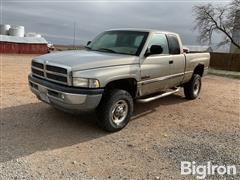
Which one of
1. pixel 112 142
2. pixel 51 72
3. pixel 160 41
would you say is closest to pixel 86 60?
pixel 51 72

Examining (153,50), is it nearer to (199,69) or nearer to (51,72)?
(51,72)

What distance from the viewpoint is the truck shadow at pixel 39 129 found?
14.7ft

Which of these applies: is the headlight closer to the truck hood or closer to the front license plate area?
the truck hood

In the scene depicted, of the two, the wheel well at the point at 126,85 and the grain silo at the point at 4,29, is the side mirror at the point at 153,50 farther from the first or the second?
the grain silo at the point at 4,29

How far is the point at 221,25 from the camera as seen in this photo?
3859cm

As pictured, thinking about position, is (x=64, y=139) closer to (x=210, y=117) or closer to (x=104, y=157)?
(x=104, y=157)

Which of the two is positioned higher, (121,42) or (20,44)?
(20,44)

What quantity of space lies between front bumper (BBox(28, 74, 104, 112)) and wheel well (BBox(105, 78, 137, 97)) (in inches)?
18.8

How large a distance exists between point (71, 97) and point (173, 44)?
353 centimetres

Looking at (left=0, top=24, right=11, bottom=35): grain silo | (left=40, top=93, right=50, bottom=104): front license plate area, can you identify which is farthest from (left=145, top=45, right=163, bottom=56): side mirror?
(left=0, top=24, right=11, bottom=35): grain silo

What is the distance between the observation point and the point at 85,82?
4.66 meters

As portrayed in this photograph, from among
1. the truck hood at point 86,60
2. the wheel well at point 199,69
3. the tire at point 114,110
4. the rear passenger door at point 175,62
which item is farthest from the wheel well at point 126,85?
the wheel well at point 199,69

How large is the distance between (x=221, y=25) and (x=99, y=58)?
37.6 meters

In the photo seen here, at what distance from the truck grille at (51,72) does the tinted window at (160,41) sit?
2.27 m
